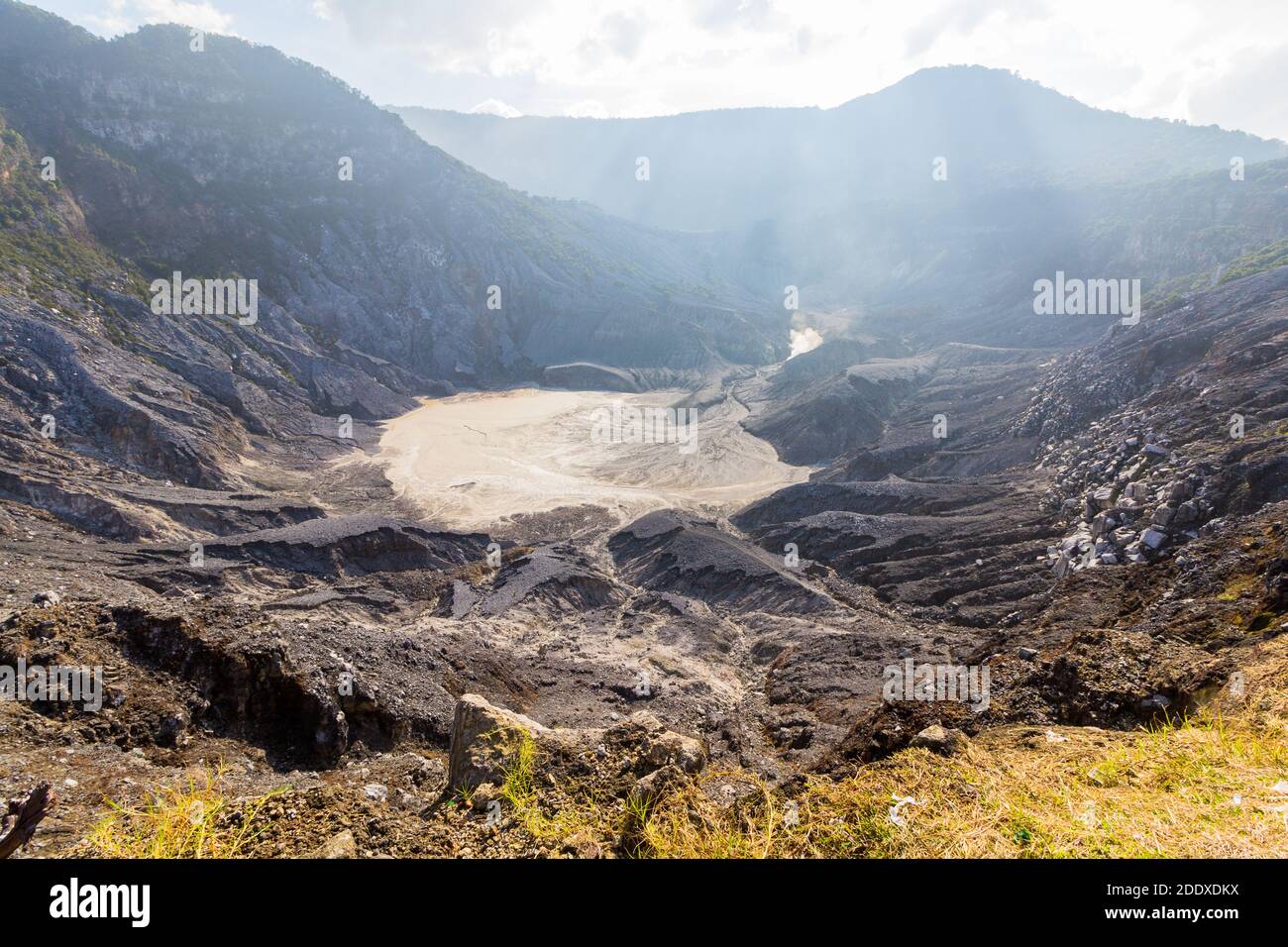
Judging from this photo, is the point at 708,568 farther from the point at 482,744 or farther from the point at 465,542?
the point at 482,744

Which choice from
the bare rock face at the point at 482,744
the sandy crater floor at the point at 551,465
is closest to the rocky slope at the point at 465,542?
the bare rock face at the point at 482,744

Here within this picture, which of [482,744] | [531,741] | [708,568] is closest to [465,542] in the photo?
[708,568]

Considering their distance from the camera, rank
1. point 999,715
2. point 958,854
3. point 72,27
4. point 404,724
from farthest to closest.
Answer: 1. point 72,27
2. point 404,724
3. point 999,715
4. point 958,854

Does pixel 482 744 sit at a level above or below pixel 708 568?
below

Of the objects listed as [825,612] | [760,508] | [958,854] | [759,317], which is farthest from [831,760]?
[759,317]

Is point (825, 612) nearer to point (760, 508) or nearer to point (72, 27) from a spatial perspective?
point (760, 508)

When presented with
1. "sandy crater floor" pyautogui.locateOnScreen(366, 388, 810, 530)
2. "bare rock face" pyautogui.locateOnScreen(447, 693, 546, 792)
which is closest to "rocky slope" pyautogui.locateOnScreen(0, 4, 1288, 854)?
"bare rock face" pyautogui.locateOnScreen(447, 693, 546, 792)

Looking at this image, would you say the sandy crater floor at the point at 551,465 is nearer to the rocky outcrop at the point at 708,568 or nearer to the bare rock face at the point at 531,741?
the rocky outcrop at the point at 708,568

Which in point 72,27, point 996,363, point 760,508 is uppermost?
point 72,27
